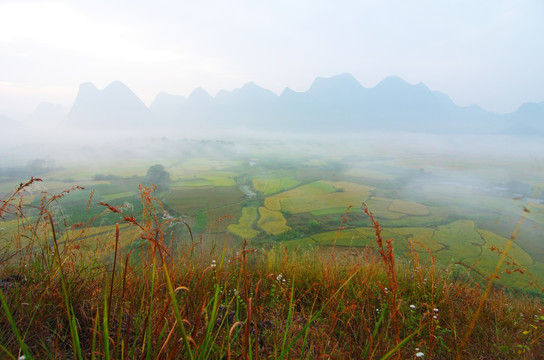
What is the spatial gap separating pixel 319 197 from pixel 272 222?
2071cm

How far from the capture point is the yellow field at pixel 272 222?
130 feet

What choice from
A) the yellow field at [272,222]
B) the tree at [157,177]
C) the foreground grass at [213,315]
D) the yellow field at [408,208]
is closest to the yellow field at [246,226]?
the yellow field at [272,222]

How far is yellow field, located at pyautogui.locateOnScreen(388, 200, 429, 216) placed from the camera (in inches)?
2014

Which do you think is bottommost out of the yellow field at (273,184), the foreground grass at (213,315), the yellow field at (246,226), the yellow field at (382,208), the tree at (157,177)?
the yellow field at (382,208)

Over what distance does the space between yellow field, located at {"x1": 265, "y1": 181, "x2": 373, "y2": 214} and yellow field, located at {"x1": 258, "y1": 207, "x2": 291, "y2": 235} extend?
3270 mm

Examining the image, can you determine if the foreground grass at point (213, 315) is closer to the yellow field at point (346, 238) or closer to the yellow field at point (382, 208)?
the yellow field at point (346, 238)

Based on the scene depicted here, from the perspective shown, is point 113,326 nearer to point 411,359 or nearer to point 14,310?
point 14,310

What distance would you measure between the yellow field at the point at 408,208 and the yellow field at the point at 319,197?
675 centimetres

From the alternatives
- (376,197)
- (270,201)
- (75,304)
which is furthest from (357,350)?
(376,197)

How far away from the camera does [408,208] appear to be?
54.2 metres

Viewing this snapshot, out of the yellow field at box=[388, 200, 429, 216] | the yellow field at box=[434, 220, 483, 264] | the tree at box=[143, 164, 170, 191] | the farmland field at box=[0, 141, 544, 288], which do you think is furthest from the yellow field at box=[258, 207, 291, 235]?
the tree at box=[143, 164, 170, 191]

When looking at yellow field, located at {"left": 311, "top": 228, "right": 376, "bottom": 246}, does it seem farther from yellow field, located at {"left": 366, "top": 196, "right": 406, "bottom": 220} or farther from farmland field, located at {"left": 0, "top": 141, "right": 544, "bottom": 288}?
yellow field, located at {"left": 366, "top": 196, "right": 406, "bottom": 220}

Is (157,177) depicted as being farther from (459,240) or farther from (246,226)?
(459,240)

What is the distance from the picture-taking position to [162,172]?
6969 centimetres
